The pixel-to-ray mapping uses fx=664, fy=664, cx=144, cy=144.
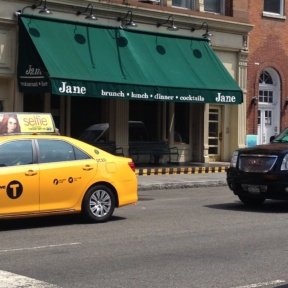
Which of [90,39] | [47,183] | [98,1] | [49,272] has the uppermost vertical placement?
[98,1]

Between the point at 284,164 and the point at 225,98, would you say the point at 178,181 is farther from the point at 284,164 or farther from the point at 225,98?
the point at 284,164

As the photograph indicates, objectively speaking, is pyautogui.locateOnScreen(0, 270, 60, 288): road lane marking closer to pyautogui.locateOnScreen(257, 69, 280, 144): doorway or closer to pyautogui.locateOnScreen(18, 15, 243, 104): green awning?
pyautogui.locateOnScreen(18, 15, 243, 104): green awning

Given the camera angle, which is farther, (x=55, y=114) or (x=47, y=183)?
(x=55, y=114)

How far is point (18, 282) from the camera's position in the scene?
23.1 ft

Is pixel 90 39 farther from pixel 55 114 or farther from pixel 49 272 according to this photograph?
pixel 49 272

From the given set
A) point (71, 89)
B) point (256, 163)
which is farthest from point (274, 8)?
point (256, 163)

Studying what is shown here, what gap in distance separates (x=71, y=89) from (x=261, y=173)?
27.3ft

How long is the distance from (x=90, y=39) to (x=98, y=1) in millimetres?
1467

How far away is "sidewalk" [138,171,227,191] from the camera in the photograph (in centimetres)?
1865

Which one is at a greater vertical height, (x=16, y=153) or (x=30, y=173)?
(x=16, y=153)

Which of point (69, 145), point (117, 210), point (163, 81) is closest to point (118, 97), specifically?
point (163, 81)

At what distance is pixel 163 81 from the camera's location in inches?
880

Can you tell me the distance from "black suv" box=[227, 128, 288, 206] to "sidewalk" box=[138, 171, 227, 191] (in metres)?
5.00

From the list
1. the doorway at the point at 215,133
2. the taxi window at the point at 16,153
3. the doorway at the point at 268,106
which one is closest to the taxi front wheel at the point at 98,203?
the taxi window at the point at 16,153
